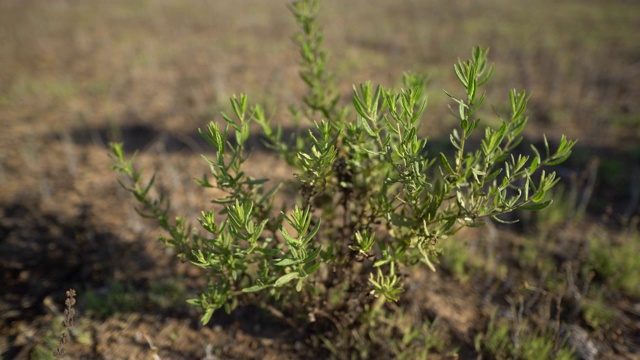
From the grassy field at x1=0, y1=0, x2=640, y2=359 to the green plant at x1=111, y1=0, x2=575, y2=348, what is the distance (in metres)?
0.38

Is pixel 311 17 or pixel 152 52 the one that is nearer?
pixel 311 17

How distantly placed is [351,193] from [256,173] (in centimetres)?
243

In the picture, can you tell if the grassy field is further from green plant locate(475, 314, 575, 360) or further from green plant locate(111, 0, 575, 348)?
green plant locate(111, 0, 575, 348)

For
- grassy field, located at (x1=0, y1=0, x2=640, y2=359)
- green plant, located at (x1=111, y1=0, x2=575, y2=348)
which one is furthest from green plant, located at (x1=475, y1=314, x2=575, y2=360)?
green plant, located at (x1=111, y1=0, x2=575, y2=348)

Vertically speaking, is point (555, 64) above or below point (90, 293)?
above

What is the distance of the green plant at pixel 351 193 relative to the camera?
1360mm

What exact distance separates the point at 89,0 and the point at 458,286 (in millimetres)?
19257

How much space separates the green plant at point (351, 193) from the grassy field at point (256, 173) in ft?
1.26

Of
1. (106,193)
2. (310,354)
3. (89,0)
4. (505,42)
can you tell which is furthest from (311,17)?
(89,0)

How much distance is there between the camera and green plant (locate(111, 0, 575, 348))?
4.46 ft

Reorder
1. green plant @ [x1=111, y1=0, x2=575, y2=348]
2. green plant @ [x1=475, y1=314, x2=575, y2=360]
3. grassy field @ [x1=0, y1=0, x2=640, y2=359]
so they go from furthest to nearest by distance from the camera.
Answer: grassy field @ [x1=0, y1=0, x2=640, y2=359]
green plant @ [x1=475, y1=314, x2=575, y2=360]
green plant @ [x1=111, y1=0, x2=575, y2=348]

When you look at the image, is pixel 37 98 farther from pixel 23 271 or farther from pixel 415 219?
pixel 415 219

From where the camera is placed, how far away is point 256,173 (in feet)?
13.9

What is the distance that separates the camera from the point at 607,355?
2207mm
